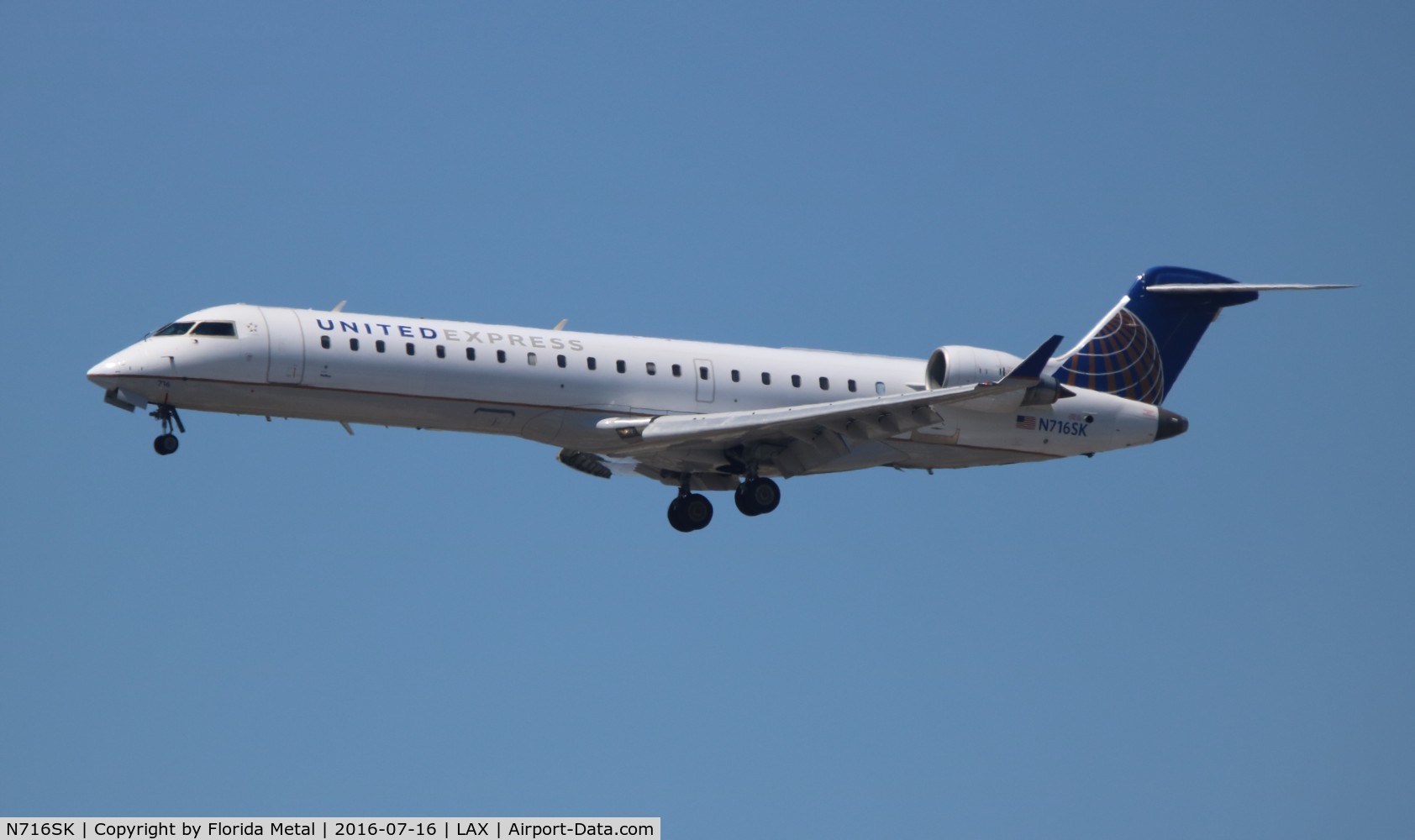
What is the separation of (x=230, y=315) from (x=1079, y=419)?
48.8 ft

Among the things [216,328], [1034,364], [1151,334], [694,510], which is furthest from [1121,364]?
[216,328]

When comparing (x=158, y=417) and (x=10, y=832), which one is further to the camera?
(x=158, y=417)

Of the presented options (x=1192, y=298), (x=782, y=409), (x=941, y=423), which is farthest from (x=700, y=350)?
(x=1192, y=298)

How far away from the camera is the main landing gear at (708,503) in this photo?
36.8 metres

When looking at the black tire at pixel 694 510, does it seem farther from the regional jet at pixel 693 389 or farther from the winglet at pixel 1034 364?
the winglet at pixel 1034 364

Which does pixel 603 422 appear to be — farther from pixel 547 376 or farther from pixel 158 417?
pixel 158 417

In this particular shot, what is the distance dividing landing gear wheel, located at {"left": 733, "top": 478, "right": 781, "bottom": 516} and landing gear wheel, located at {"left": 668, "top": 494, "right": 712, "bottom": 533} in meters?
0.99

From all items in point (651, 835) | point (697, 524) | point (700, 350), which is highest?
point (700, 350)

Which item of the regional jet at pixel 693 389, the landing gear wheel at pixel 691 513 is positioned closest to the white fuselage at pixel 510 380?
the regional jet at pixel 693 389

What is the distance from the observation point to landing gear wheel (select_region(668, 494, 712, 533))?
37.7m

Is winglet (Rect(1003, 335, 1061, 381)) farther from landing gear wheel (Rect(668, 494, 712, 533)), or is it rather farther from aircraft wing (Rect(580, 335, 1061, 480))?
landing gear wheel (Rect(668, 494, 712, 533))

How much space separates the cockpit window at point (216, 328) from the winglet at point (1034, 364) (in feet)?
39.5

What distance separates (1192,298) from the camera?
4006 centimetres

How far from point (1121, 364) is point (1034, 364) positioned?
21.3ft
